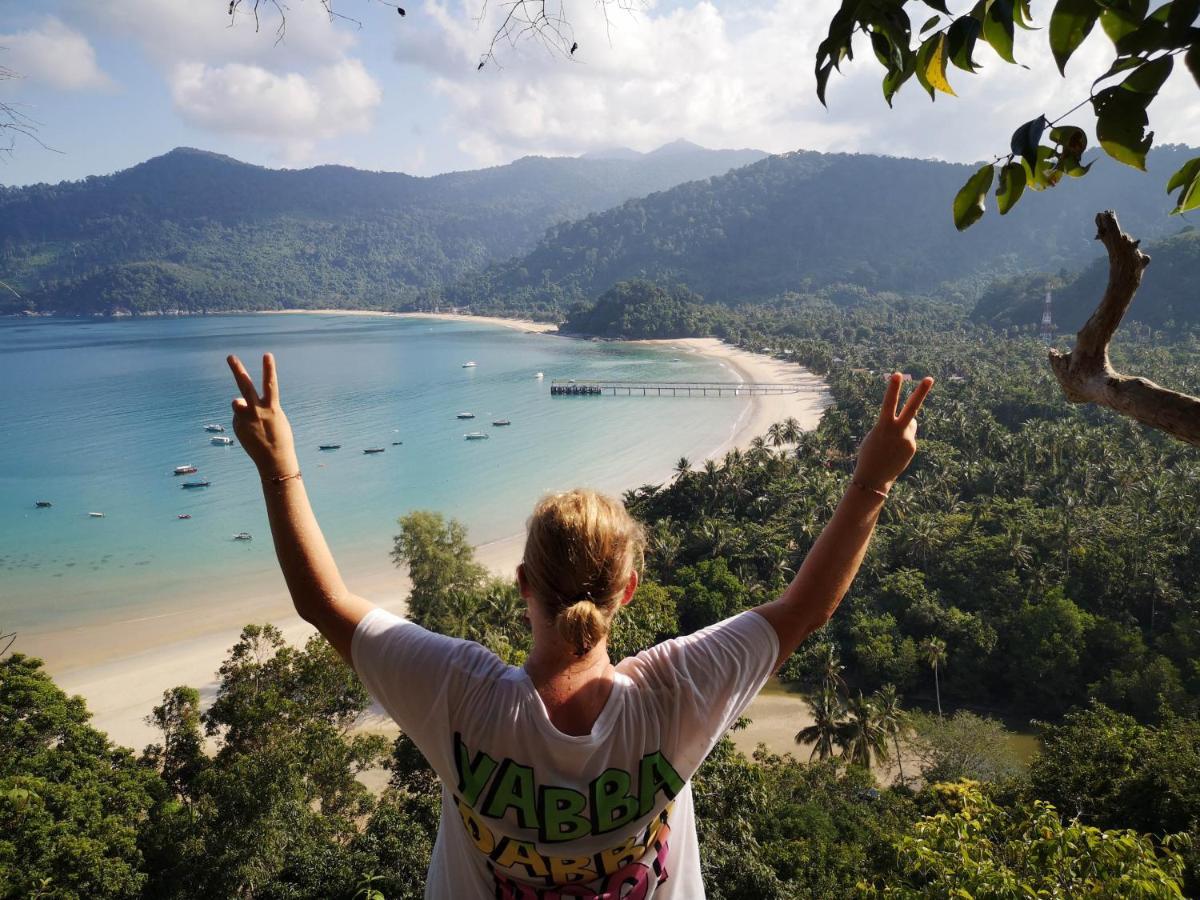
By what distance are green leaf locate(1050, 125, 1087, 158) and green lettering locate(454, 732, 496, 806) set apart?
4.51ft

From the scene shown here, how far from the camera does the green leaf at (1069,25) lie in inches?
36.6

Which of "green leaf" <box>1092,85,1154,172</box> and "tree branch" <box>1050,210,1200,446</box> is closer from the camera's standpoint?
"green leaf" <box>1092,85,1154,172</box>

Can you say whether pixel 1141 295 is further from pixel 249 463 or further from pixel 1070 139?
pixel 1070 139

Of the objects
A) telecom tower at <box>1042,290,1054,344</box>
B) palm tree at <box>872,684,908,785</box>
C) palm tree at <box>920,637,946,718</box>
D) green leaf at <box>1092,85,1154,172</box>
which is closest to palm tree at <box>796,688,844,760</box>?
palm tree at <box>872,684,908,785</box>

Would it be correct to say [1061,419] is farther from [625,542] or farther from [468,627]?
[625,542]

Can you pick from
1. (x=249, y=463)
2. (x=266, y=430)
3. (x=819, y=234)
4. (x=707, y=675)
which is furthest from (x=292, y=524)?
(x=819, y=234)

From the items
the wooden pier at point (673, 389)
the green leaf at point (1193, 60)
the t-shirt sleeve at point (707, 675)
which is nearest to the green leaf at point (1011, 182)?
Answer: the green leaf at point (1193, 60)

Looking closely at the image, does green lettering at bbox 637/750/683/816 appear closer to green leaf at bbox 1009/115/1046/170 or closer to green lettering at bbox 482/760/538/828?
green lettering at bbox 482/760/538/828

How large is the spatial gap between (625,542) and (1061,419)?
49.2 meters

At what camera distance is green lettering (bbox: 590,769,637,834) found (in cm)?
117

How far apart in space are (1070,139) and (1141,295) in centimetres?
11495

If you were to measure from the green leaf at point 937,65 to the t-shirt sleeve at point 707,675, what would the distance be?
3.31 feet

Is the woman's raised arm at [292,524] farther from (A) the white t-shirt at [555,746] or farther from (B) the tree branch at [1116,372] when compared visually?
(B) the tree branch at [1116,372]

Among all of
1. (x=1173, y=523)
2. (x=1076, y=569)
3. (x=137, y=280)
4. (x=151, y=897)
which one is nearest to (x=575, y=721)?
(x=151, y=897)
